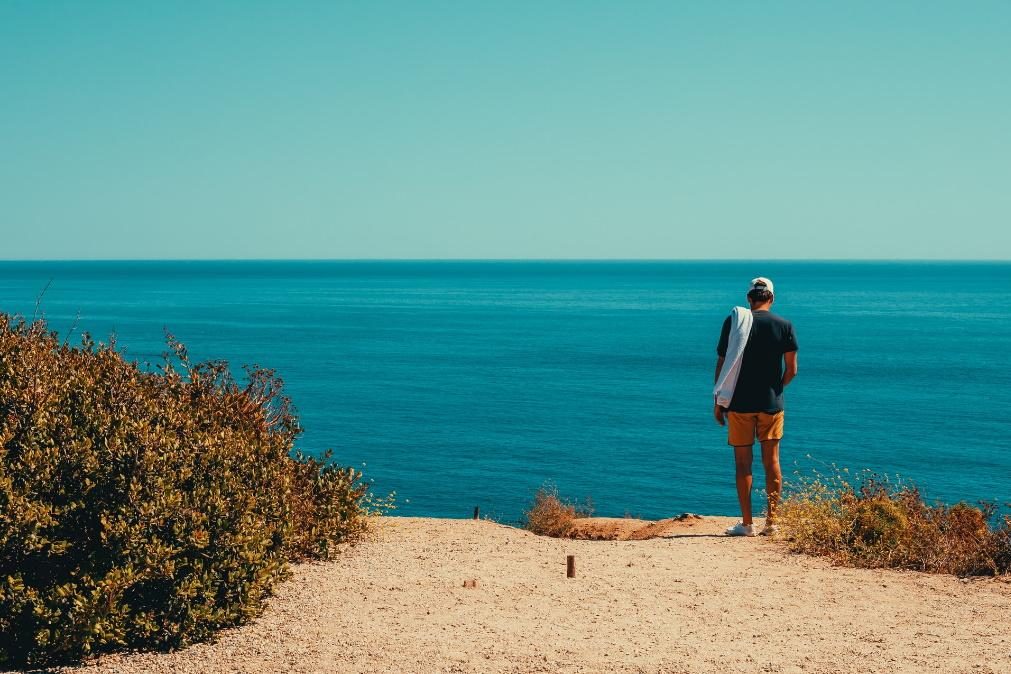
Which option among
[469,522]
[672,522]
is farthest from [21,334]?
[672,522]

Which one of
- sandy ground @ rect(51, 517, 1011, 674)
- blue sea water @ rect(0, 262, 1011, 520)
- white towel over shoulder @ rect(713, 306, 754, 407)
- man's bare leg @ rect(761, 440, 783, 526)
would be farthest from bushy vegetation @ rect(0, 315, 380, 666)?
man's bare leg @ rect(761, 440, 783, 526)

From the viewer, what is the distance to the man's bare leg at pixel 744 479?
10.1 metres

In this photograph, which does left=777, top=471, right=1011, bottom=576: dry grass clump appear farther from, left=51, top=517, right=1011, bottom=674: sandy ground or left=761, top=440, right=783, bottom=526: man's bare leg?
left=51, top=517, right=1011, bottom=674: sandy ground

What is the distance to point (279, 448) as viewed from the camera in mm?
8227

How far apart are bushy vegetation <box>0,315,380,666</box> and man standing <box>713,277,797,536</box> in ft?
17.2

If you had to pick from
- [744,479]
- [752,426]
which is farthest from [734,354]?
[744,479]

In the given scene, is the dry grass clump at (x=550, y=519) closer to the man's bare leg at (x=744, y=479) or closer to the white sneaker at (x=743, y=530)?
the white sneaker at (x=743, y=530)

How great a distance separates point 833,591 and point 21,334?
23.6 feet

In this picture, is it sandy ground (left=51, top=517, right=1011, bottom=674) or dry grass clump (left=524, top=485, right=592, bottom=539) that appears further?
dry grass clump (left=524, top=485, right=592, bottom=539)

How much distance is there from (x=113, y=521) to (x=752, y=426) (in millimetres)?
6593

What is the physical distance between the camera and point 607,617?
23.8 feet

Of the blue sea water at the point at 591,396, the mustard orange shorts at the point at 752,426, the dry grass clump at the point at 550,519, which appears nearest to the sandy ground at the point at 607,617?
the mustard orange shorts at the point at 752,426

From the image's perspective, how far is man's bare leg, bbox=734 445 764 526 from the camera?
10.1 m

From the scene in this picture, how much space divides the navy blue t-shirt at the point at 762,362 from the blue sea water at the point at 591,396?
10.5 ft
